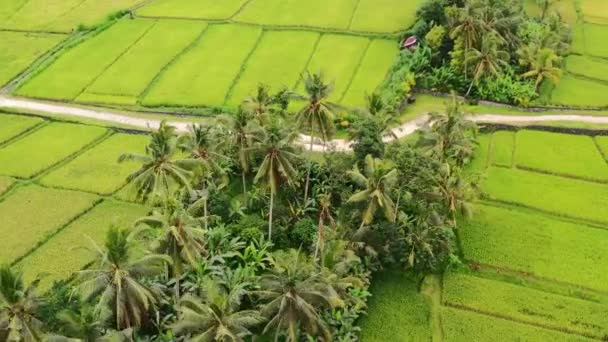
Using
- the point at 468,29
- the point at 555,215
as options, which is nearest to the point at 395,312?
the point at 555,215

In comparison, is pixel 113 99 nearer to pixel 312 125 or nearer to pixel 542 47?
pixel 312 125

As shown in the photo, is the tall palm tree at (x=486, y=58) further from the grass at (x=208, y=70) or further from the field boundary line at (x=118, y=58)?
the field boundary line at (x=118, y=58)

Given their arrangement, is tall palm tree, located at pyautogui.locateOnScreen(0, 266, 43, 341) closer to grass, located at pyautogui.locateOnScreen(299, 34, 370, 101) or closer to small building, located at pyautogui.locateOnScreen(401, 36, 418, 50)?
grass, located at pyautogui.locateOnScreen(299, 34, 370, 101)

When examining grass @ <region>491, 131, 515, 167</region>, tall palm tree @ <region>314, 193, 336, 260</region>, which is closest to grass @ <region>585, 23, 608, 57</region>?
grass @ <region>491, 131, 515, 167</region>

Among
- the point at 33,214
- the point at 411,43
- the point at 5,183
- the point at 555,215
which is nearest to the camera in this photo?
the point at 555,215

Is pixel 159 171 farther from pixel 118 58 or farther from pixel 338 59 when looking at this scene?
pixel 118 58

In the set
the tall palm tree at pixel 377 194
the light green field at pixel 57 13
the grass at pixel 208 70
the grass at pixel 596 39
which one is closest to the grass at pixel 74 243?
the grass at pixel 208 70
